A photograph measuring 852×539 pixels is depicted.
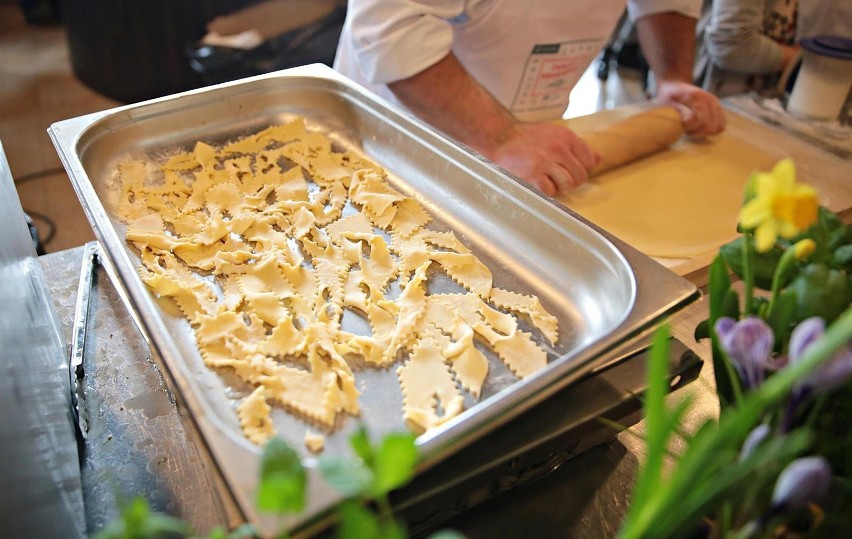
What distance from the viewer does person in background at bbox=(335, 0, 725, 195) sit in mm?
1232

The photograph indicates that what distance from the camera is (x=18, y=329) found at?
1.95 ft

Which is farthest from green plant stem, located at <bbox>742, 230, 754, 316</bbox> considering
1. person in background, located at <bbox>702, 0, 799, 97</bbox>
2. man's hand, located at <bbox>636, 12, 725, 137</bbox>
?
person in background, located at <bbox>702, 0, 799, 97</bbox>

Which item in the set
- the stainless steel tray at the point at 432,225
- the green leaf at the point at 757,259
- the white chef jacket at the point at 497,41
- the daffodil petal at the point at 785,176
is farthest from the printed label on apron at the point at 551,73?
the daffodil petal at the point at 785,176

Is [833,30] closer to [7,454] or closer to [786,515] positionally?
[786,515]

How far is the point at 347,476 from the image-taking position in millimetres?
334

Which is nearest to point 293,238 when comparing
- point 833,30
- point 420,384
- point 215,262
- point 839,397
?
point 215,262

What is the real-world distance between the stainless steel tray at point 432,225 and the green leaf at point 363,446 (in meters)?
0.16

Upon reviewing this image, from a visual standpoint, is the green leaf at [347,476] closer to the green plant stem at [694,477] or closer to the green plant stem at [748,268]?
the green plant stem at [694,477]

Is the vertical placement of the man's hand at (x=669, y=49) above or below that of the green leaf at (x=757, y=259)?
below

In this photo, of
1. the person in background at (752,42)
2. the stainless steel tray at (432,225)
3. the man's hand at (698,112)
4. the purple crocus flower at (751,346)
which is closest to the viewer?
the purple crocus flower at (751,346)

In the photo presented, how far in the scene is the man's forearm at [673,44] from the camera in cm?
166

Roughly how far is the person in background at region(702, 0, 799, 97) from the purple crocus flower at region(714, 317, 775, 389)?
1665 millimetres

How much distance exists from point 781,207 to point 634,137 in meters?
1.01

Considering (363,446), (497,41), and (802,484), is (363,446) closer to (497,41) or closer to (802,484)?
(802,484)
